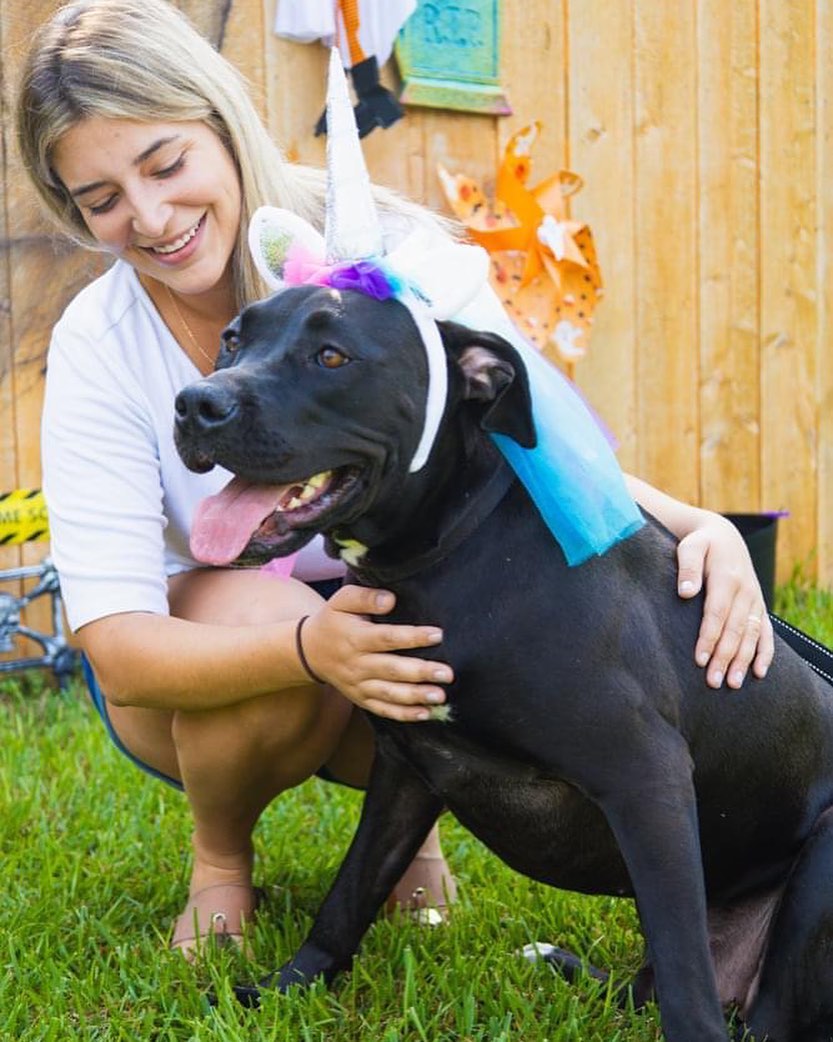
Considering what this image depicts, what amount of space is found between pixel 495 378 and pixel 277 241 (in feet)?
1.30

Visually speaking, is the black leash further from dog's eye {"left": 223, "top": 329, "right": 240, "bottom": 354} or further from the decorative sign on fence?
the decorative sign on fence

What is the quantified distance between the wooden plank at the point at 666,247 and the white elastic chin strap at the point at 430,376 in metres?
3.41

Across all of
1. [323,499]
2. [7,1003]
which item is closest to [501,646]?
[323,499]

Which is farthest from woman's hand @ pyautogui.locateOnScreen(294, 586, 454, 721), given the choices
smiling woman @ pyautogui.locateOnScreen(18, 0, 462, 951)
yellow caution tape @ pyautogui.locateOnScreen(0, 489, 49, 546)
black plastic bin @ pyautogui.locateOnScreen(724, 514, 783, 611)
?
black plastic bin @ pyautogui.locateOnScreen(724, 514, 783, 611)

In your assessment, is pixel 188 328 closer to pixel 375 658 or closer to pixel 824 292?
pixel 375 658

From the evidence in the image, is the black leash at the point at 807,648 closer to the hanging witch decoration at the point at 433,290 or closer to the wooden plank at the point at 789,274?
the hanging witch decoration at the point at 433,290

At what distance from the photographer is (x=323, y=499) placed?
200 cm

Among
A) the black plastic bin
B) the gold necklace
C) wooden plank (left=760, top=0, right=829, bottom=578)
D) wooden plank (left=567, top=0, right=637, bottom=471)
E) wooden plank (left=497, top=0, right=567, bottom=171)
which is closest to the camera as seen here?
the gold necklace

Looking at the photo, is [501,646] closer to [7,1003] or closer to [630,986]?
[630,986]

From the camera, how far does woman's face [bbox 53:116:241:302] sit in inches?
100

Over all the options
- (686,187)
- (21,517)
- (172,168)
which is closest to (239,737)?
(172,168)

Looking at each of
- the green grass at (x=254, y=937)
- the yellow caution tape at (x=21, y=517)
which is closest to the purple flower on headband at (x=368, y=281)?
the green grass at (x=254, y=937)

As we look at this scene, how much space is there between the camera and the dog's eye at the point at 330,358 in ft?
6.43

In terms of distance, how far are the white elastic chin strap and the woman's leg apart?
2.35 ft
